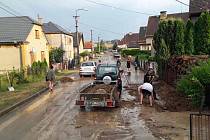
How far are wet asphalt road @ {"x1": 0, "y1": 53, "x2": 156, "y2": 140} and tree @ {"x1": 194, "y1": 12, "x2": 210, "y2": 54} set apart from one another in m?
11.6

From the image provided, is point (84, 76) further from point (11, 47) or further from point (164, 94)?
point (164, 94)

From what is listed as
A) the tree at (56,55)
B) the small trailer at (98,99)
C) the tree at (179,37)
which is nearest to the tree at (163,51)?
the tree at (179,37)

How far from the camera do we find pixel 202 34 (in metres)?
27.4

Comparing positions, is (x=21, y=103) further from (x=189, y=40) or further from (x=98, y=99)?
(x=189, y=40)

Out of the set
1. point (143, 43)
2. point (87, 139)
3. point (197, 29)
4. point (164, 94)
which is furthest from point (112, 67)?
point (143, 43)

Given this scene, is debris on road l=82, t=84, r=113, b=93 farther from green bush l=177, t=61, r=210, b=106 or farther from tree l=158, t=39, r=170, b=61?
tree l=158, t=39, r=170, b=61

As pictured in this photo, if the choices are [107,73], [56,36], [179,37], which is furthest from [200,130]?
[56,36]

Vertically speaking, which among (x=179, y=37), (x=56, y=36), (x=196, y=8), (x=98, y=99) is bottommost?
(x=98, y=99)

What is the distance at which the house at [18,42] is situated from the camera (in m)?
38.4

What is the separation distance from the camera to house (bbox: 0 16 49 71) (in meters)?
38.4

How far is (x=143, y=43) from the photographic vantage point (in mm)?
96500

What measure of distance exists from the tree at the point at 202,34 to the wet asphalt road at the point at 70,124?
1156 cm

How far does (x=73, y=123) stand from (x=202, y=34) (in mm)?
16249

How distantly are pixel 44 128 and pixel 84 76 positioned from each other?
28.0m
